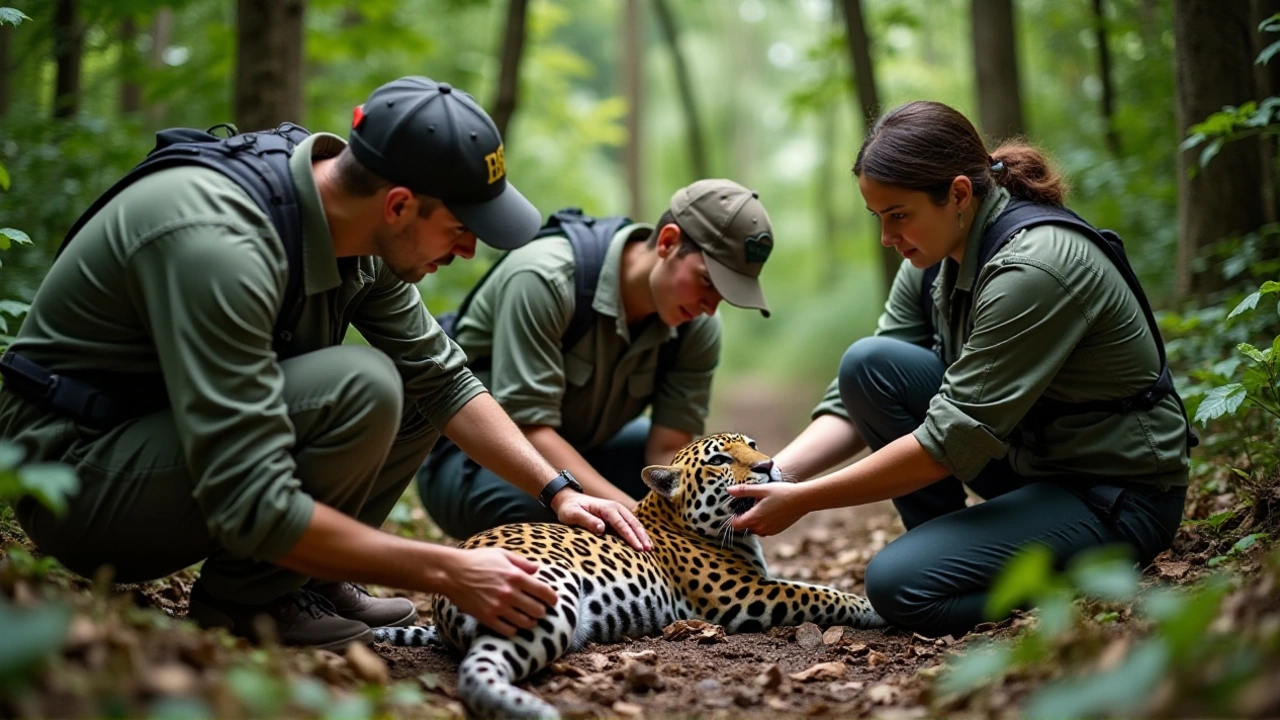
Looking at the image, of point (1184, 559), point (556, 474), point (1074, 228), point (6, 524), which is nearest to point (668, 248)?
point (556, 474)

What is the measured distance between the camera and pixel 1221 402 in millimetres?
4133

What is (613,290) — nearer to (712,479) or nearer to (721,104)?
(712,479)

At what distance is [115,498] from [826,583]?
3.69 m

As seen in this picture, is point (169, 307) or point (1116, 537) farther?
point (1116, 537)

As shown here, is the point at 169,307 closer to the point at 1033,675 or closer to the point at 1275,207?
the point at 1033,675

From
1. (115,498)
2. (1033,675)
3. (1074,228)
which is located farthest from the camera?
(1074,228)

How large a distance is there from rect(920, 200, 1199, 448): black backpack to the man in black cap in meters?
1.90

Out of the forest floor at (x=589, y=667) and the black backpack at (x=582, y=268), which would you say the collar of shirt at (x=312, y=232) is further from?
the black backpack at (x=582, y=268)

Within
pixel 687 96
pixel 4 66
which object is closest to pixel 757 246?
pixel 4 66

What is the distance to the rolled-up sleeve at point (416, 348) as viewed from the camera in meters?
3.92

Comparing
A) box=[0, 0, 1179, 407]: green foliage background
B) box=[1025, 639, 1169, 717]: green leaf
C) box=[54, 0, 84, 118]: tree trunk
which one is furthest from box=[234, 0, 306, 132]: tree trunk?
box=[1025, 639, 1169, 717]: green leaf

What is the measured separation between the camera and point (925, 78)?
781 inches

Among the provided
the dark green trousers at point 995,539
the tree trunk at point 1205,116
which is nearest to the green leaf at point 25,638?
the dark green trousers at point 995,539

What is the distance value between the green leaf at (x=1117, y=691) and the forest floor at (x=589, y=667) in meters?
0.08
